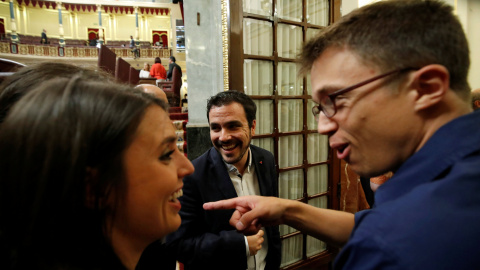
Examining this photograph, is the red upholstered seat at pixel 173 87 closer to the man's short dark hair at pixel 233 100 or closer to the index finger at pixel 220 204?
the man's short dark hair at pixel 233 100

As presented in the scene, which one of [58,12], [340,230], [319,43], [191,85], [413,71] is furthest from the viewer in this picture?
[58,12]

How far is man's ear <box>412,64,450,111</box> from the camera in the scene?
738 millimetres

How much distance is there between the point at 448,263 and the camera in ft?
1.74

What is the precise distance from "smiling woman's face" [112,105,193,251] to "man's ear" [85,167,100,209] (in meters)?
0.07

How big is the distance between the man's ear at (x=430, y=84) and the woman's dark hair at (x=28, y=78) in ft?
3.48

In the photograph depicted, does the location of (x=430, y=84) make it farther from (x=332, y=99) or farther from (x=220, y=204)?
(x=220, y=204)

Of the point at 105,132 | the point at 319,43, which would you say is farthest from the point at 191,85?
the point at 105,132

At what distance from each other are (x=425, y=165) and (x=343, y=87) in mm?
341

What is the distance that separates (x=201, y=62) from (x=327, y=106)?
2147 millimetres

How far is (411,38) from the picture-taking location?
776 millimetres

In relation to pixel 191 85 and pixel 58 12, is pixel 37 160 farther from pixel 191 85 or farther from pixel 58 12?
pixel 58 12

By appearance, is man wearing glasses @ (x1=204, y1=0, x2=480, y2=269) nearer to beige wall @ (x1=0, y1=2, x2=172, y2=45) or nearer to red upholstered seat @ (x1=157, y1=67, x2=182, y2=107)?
red upholstered seat @ (x1=157, y1=67, x2=182, y2=107)

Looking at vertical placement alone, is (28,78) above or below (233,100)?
above

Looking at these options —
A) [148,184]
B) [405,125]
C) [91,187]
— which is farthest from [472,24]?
[91,187]
